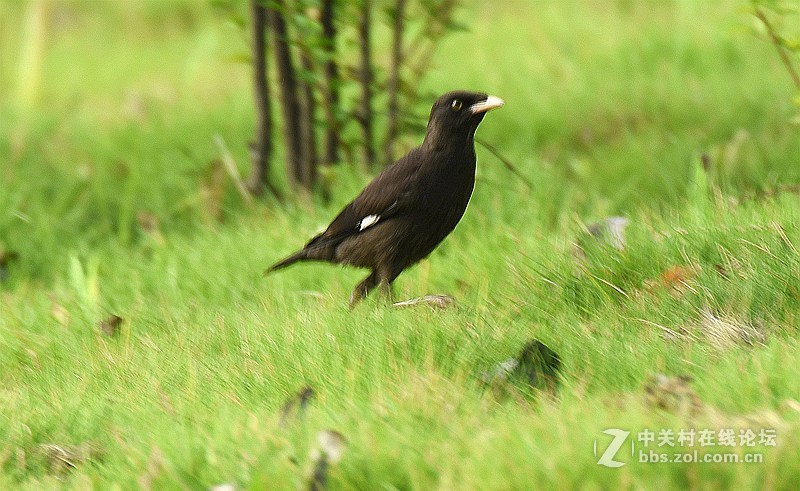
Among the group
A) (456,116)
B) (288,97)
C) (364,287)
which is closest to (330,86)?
(288,97)

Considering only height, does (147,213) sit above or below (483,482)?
below

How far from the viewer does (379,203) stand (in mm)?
4285

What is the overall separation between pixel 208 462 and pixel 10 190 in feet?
14.0

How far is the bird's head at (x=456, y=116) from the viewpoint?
4316mm

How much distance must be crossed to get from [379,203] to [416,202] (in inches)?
7.7

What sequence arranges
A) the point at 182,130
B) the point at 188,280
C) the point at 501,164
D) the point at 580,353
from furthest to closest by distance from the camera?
the point at 182,130, the point at 501,164, the point at 188,280, the point at 580,353

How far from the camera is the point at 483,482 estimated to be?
261 cm

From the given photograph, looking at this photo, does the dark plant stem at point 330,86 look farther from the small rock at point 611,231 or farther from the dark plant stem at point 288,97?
the small rock at point 611,231

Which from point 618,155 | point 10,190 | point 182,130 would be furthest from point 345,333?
point 182,130

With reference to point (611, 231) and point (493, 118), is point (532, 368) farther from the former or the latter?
point (493, 118)

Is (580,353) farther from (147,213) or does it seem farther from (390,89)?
(147,213)

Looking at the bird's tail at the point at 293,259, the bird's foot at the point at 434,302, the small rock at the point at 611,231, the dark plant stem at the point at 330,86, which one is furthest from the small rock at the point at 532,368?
the dark plant stem at the point at 330,86

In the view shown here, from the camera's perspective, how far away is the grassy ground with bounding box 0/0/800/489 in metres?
2.86

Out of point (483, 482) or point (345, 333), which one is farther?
point (345, 333)
